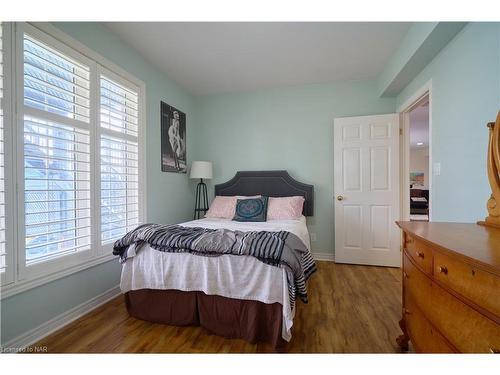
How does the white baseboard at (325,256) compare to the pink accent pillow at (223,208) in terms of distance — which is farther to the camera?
the white baseboard at (325,256)

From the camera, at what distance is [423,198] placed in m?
7.16

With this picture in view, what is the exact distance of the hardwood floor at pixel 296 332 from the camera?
1.48 meters

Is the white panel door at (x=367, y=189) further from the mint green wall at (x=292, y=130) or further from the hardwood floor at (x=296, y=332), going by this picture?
the hardwood floor at (x=296, y=332)

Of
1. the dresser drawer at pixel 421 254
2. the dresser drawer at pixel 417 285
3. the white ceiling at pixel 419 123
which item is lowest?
the dresser drawer at pixel 417 285

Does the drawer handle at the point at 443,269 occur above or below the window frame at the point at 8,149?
below

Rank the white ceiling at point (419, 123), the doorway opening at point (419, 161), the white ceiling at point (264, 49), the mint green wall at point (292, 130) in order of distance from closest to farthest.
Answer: the white ceiling at point (264, 49)
the mint green wall at point (292, 130)
the white ceiling at point (419, 123)
the doorway opening at point (419, 161)

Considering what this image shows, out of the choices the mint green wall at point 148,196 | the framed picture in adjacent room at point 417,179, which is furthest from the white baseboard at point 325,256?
the framed picture in adjacent room at point 417,179

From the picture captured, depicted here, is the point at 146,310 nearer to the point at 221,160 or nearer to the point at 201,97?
the point at 221,160

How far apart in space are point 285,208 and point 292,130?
4.18ft

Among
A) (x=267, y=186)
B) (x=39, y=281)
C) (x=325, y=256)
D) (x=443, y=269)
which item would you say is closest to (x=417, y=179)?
(x=325, y=256)

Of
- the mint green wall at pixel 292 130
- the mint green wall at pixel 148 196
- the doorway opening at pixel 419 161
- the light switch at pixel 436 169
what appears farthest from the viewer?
the doorway opening at pixel 419 161

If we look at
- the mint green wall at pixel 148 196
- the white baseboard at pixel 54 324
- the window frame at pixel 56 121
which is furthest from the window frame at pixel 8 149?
the white baseboard at pixel 54 324

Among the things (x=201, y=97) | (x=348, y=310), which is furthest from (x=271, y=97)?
(x=348, y=310)

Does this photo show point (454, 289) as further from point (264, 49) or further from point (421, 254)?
point (264, 49)
